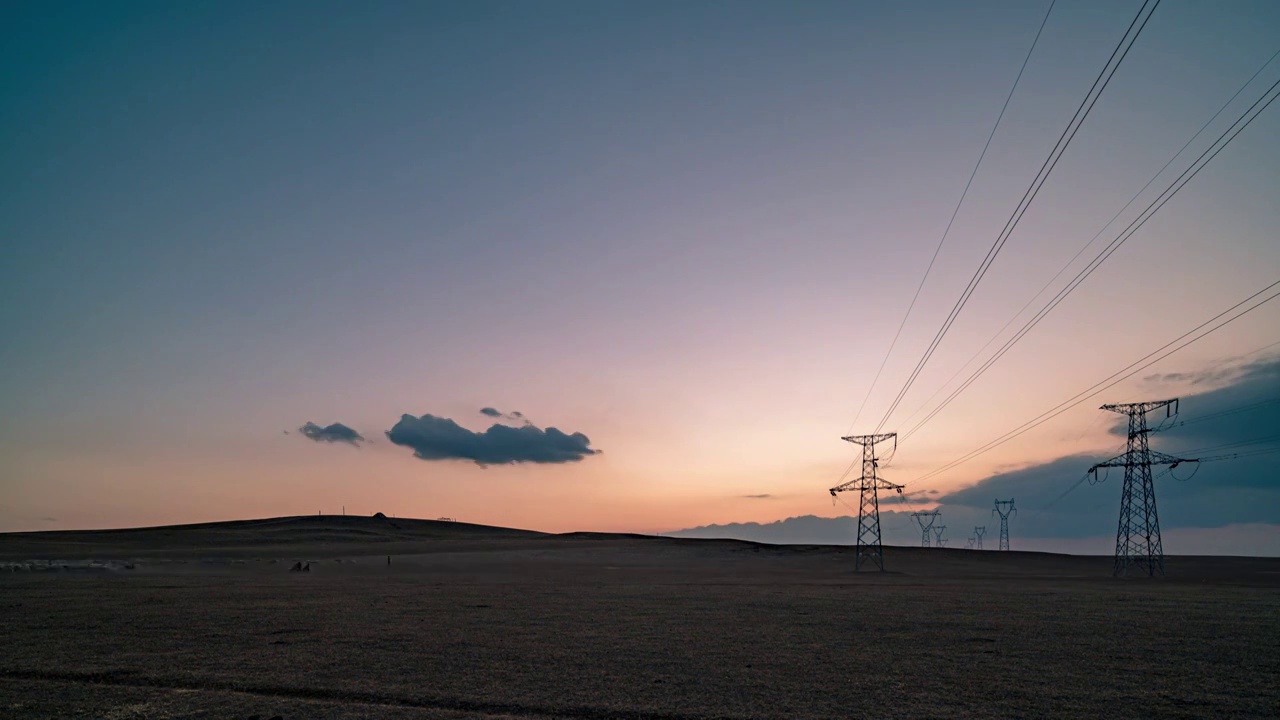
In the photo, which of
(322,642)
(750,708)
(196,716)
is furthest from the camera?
(322,642)

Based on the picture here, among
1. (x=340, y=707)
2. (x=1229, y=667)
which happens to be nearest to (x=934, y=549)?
(x=1229, y=667)

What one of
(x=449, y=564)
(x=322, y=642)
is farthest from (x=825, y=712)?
(x=449, y=564)

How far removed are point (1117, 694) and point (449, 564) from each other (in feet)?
245

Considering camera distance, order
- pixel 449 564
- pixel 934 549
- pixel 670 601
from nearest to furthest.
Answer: pixel 670 601, pixel 449 564, pixel 934 549

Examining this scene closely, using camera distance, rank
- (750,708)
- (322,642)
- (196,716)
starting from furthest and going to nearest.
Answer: (322,642), (750,708), (196,716)

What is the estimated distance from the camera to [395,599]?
3219 centimetres

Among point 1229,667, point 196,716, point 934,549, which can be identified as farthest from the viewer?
point 934,549

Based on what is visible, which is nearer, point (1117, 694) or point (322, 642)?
point (1117, 694)

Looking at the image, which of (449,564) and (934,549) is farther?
(934,549)

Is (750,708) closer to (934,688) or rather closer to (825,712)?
(825,712)

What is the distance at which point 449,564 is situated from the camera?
81.0m

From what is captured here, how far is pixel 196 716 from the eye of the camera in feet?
38.2

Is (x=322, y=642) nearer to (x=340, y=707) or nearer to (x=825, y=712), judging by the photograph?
(x=340, y=707)

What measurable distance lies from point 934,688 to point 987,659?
390 centimetres
